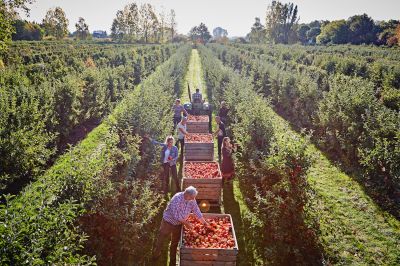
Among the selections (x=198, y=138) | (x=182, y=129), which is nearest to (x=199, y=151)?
(x=198, y=138)

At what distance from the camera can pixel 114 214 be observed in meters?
6.72

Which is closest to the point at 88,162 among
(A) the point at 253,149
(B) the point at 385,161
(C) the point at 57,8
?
(A) the point at 253,149

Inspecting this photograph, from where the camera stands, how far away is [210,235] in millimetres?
6973

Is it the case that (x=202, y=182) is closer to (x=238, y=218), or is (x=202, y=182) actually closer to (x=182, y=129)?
(x=238, y=218)

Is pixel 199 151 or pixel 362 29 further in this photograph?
pixel 362 29

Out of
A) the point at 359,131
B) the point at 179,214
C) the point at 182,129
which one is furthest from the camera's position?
the point at 182,129

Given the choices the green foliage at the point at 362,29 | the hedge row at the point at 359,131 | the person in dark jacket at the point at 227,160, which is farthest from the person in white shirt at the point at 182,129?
the green foliage at the point at 362,29

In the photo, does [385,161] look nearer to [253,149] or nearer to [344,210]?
[344,210]

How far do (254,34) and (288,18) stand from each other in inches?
1018

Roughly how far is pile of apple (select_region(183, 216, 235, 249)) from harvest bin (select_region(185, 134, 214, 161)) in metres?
4.72

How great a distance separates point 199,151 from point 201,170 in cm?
206

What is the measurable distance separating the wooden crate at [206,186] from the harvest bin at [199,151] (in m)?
2.75

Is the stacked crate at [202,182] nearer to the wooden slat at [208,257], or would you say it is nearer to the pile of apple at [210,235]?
the wooden slat at [208,257]

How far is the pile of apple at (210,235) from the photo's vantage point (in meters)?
6.63
